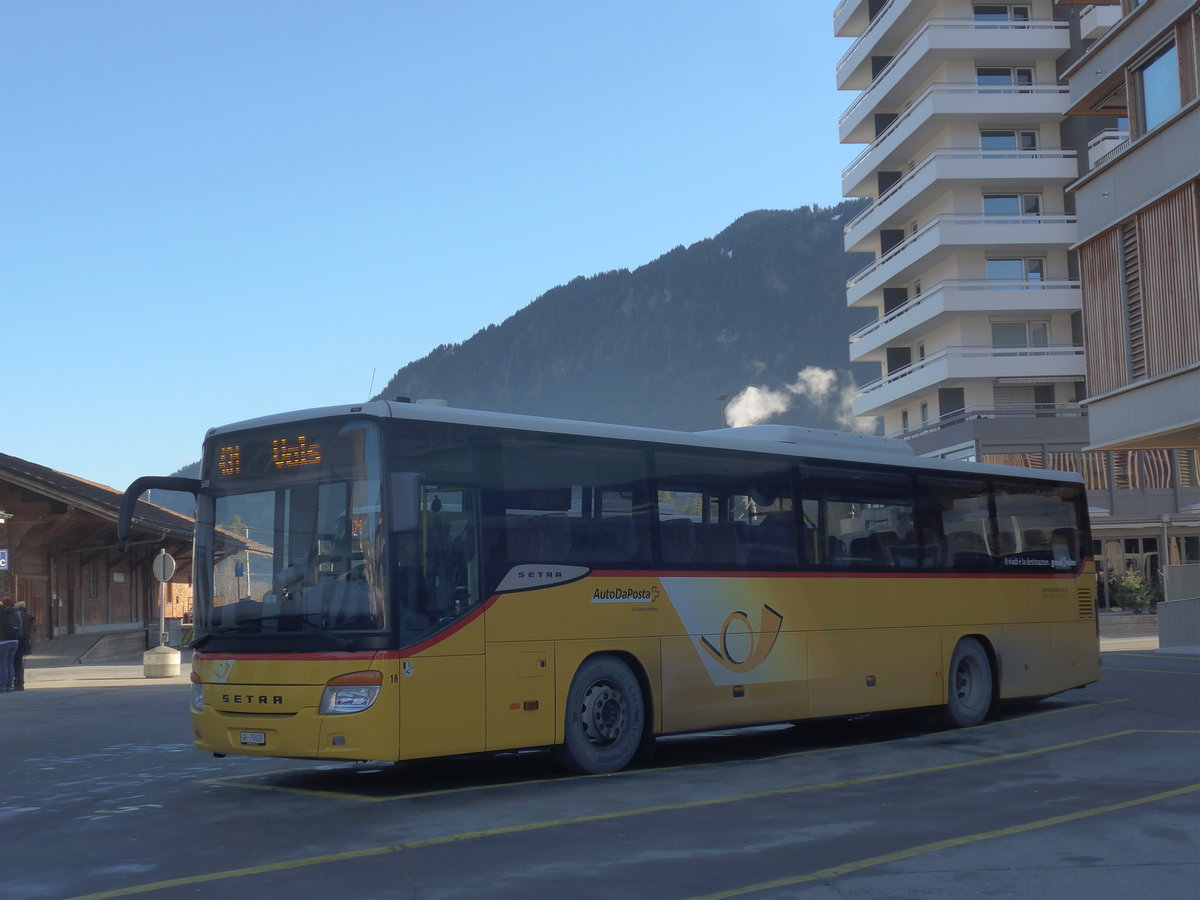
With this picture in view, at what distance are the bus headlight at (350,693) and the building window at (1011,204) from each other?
159ft

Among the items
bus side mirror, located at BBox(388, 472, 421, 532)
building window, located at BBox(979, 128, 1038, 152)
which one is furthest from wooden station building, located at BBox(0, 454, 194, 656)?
building window, located at BBox(979, 128, 1038, 152)

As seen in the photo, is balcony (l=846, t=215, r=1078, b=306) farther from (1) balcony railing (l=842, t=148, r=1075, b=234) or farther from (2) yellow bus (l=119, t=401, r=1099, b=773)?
(2) yellow bus (l=119, t=401, r=1099, b=773)

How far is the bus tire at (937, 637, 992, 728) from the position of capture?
53.7 ft

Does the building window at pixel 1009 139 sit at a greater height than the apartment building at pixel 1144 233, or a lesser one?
greater

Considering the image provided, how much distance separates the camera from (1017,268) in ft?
179

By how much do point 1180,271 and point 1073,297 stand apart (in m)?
28.6

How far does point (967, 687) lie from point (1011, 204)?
137ft

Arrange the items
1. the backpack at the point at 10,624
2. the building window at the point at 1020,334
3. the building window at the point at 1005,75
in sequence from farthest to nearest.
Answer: the building window at the point at 1005,75, the building window at the point at 1020,334, the backpack at the point at 10,624

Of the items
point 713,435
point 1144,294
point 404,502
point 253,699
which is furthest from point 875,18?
point 253,699

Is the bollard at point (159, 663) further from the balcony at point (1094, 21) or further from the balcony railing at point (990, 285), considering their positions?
the balcony at point (1094, 21)

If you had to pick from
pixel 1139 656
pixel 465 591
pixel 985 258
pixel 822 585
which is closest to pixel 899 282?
pixel 985 258

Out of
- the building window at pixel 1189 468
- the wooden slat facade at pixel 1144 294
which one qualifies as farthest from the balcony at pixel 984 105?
the wooden slat facade at pixel 1144 294

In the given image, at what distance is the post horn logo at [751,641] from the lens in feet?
43.8

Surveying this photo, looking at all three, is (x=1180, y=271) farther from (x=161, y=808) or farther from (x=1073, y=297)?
(x=1073, y=297)
